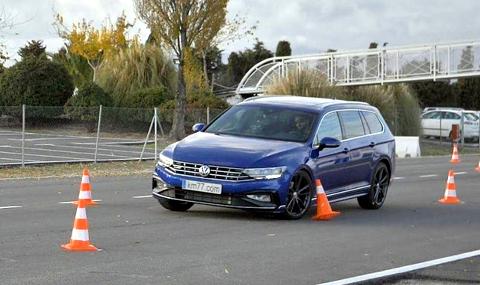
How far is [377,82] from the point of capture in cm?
4022

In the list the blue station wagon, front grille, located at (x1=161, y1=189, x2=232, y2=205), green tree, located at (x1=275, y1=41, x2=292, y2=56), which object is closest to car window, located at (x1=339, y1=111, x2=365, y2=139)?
the blue station wagon

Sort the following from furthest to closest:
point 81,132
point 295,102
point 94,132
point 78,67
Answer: point 78,67 → point 94,132 → point 81,132 → point 295,102

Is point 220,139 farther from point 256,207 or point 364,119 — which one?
point 364,119

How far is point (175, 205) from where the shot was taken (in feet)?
37.3

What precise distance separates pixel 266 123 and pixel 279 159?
1.19 m

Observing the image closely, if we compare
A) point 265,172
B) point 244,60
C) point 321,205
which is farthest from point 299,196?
point 244,60

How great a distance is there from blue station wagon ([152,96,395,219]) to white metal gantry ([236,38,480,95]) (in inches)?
977

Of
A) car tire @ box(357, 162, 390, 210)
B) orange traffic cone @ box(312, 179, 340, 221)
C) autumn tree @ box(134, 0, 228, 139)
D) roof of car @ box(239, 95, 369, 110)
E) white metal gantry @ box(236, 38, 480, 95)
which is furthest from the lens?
white metal gantry @ box(236, 38, 480, 95)

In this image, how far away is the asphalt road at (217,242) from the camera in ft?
23.7

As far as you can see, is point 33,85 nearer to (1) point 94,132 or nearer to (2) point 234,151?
(1) point 94,132

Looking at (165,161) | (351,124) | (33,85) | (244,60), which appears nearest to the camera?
(165,161)

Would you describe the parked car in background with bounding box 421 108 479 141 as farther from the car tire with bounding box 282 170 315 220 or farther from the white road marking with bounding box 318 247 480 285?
the white road marking with bounding box 318 247 480 285

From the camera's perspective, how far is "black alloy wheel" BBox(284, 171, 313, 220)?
10.8 m

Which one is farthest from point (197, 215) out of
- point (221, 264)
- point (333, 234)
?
point (221, 264)
